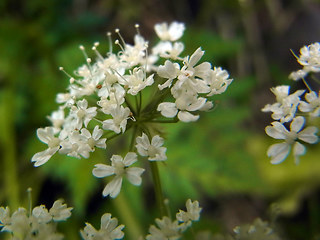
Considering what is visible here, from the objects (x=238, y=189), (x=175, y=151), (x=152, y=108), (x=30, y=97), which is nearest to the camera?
(x=152, y=108)

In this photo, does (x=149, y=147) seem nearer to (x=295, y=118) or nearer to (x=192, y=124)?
(x=295, y=118)

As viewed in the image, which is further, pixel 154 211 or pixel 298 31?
pixel 298 31

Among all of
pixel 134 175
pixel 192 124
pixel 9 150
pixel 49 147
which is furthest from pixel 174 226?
pixel 9 150

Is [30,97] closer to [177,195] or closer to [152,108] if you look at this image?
[177,195]

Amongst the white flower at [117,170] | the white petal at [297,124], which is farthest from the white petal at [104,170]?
the white petal at [297,124]

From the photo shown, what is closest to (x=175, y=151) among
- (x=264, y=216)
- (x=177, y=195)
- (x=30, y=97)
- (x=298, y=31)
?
(x=177, y=195)

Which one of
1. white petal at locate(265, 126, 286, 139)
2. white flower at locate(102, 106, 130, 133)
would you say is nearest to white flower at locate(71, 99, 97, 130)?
white flower at locate(102, 106, 130, 133)

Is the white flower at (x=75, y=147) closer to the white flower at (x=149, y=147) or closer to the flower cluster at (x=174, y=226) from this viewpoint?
the white flower at (x=149, y=147)
